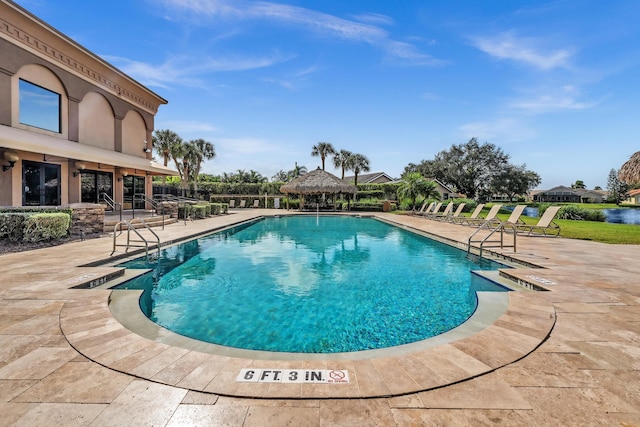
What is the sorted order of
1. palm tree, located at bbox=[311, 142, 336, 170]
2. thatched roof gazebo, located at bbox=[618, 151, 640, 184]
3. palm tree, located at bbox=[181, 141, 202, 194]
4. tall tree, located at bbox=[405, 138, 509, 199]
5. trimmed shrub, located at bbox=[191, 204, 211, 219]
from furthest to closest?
1. palm tree, located at bbox=[311, 142, 336, 170]
2. tall tree, located at bbox=[405, 138, 509, 199]
3. palm tree, located at bbox=[181, 141, 202, 194]
4. trimmed shrub, located at bbox=[191, 204, 211, 219]
5. thatched roof gazebo, located at bbox=[618, 151, 640, 184]

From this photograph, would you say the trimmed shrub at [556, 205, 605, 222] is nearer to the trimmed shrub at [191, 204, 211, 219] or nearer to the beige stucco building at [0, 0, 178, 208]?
the trimmed shrub at [191, 204, 211, 219]

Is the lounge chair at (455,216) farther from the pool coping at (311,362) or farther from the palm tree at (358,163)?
the palm tree at (358,163)

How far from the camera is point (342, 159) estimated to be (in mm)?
41844

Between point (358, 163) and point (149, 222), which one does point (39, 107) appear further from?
point (358, 163)

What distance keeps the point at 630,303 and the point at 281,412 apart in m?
4.94

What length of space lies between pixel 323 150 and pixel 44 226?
34.8 metres

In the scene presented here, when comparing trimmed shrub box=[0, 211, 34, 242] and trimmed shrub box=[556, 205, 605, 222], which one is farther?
trimmed shrub box=[556, 205, 605, 222]

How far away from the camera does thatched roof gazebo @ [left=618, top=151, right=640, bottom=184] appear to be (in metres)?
16.6

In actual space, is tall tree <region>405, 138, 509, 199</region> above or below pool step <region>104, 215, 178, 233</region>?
above

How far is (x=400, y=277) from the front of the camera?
680 centimetres

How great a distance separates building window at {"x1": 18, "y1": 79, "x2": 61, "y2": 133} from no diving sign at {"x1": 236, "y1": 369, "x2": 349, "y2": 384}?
50.9 feet

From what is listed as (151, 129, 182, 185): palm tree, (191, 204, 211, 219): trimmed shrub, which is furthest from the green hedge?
(151, 129, 182, 185): palm tree

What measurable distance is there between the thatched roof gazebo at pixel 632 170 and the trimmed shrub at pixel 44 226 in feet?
83.8

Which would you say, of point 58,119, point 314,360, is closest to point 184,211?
point 58,119
